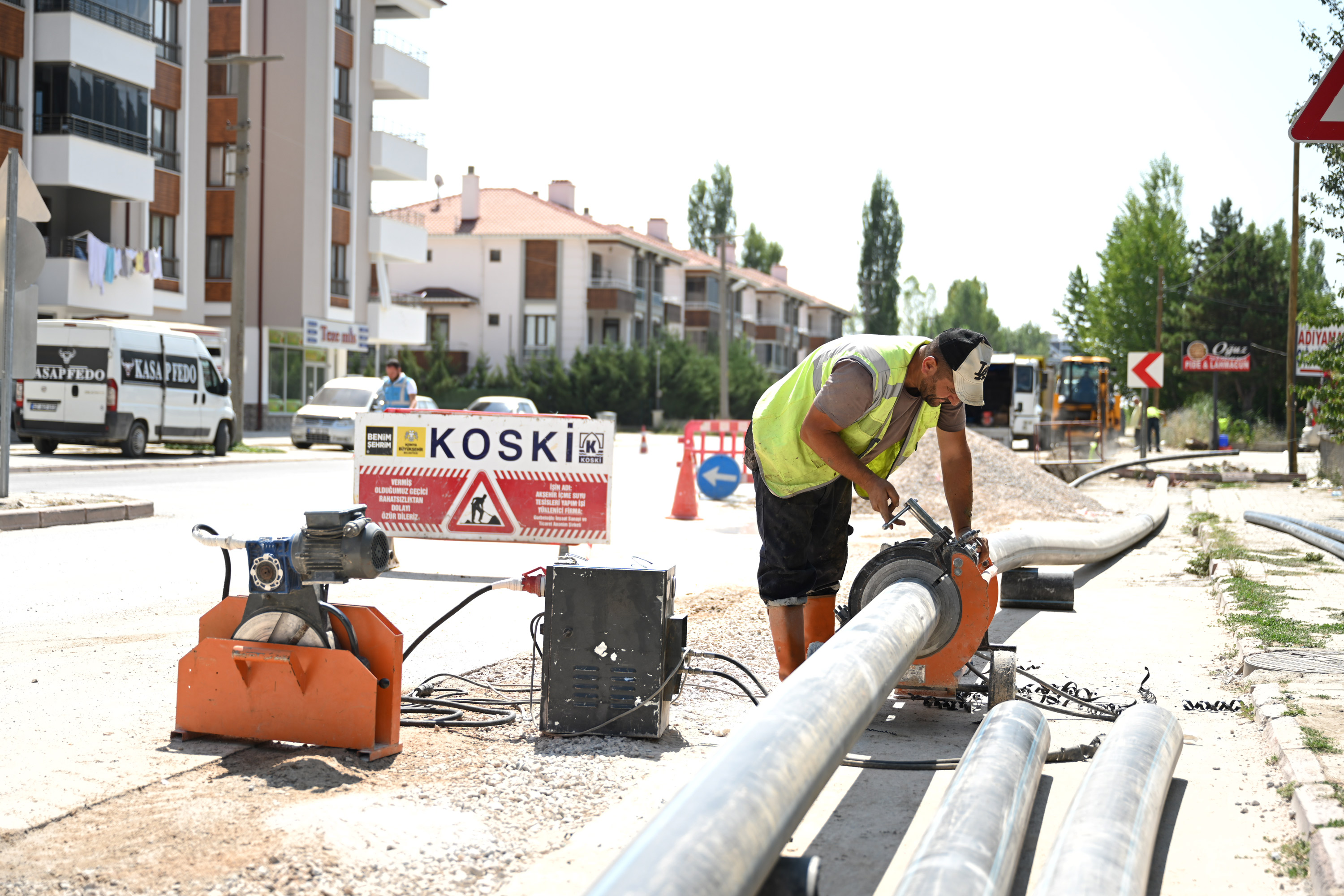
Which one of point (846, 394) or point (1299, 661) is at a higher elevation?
point (846, 394)

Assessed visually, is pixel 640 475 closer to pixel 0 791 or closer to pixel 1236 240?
pixel 0 791

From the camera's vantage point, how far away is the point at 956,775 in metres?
3.75

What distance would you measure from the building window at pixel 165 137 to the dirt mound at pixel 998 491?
27.2 meters

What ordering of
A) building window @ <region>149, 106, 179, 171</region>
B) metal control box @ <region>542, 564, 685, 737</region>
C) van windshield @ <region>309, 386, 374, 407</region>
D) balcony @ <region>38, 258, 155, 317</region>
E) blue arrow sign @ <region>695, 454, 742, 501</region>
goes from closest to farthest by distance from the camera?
metal control box @ <region>542, 564, 685, 737</region>
blue arrow sign @ <region>695, 454, 742, 501</region>
van windshield @ <region>309, 386, 374, 407</region>
balcony @ <region>38, 258, 155, 317</region>
building window @ <region>149, 106, 179, 171</region>

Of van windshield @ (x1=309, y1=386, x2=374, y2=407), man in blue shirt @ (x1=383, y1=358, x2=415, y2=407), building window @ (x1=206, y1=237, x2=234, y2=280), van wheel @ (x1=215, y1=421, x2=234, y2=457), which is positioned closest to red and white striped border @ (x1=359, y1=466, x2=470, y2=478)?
man in blue shirt @ (x1=383, y1=358, x2=415, y2=407)

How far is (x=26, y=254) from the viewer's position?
12688mm

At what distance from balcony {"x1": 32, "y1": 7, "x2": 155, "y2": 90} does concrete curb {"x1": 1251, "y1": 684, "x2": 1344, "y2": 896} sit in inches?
1331

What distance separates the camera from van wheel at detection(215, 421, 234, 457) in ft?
82.9

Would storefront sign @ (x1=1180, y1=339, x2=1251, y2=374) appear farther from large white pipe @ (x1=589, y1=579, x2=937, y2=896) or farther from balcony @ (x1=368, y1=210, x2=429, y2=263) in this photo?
large white pipe @ (x1=589, y1=579, x2=937, y2=896)

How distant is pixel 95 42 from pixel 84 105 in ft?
5.39

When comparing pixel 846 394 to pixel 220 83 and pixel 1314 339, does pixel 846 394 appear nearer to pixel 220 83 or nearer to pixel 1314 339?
pixel 1314 339

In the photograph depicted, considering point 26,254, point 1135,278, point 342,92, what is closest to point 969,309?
point 1135,278

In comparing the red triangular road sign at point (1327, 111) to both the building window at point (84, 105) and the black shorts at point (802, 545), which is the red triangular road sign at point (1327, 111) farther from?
the building window at point (84, 105)

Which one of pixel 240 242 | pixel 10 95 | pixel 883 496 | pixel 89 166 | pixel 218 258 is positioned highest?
pixel 10 95
